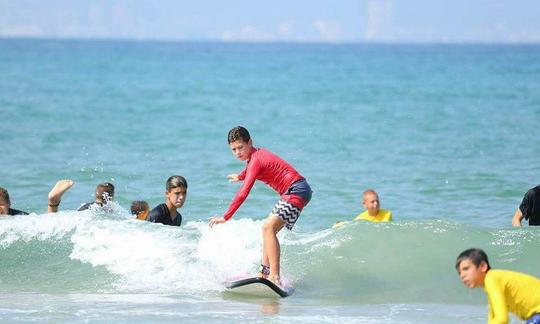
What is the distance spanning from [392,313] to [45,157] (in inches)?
527

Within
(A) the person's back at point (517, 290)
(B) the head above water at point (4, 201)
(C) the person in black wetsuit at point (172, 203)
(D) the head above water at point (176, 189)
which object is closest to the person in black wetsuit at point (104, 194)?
(C) the person in black wetsuit at point (172, 203)

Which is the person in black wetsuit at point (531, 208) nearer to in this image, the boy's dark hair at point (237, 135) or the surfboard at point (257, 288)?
the surfboard at point (257, 288)

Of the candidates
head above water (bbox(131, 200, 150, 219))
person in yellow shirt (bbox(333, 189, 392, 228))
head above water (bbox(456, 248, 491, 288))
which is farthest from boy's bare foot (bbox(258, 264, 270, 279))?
head above water (bbox(456, 248, 491, 288))

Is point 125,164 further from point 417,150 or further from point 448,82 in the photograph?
point 448,82

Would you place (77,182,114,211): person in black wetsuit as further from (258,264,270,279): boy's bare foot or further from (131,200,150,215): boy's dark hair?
(258,264,270,279): boy's bare foot

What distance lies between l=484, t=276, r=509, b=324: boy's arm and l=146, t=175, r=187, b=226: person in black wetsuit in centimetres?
453

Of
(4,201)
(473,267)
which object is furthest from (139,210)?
(473,267)

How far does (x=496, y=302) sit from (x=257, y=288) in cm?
350

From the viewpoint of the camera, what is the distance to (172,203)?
1087cm

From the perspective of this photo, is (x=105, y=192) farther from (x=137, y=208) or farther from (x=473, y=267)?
(x=473, y=267)

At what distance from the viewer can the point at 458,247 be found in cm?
1073

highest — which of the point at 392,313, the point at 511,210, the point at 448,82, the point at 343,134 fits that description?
the point at 448,82

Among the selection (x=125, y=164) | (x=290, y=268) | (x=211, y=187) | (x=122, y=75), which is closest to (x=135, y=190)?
(x=211, y=187)

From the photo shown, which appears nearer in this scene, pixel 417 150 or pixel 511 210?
pixel 511 210
